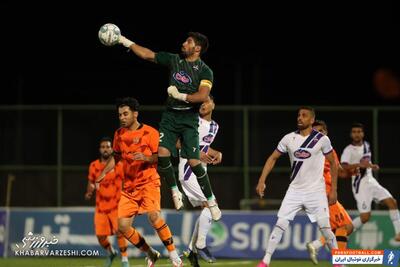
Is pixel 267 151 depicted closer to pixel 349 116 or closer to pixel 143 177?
pixel 349 116

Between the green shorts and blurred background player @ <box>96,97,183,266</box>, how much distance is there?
1.10 ft

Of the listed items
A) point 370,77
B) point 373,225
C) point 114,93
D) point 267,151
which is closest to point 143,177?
point 373,225

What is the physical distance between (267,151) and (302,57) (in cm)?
952

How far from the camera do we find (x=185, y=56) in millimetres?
14695

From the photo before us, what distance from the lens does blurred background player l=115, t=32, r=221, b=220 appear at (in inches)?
566

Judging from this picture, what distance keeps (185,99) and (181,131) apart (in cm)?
68

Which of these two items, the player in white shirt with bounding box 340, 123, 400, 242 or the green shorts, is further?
→ the player in white shirt with bounding box 340, 123, 400, 242

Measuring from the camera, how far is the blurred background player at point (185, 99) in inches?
566

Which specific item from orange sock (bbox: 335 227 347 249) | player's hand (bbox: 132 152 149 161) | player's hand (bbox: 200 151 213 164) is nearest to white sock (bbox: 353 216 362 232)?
orange sock (bbox: 335 227 347 249)

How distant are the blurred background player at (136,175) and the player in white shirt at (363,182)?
6.00 metres

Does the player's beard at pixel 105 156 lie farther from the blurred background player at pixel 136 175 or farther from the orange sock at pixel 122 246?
the blurred background player at pixel 136 175
